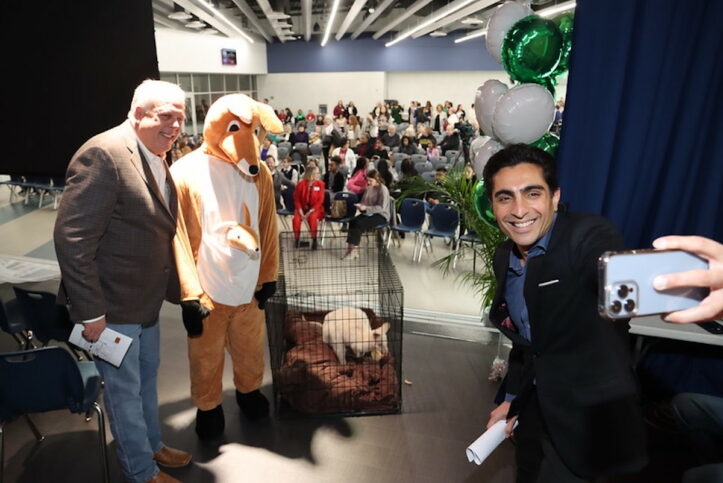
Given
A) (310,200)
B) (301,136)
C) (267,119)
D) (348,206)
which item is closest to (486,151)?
(267,119)

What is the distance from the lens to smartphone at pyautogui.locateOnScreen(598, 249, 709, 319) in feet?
2.57

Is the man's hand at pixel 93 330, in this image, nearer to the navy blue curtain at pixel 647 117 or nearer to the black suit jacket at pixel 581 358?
the black suit jacket at pixel 581 358

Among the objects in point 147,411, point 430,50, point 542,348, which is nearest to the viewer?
point 542,348

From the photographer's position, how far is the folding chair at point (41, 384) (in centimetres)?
216

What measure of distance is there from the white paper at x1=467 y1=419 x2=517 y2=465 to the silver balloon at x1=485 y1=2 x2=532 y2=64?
2.28 metres

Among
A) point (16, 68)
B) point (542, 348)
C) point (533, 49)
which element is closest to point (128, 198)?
point (542, 348)

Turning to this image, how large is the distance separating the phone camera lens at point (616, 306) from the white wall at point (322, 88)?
66.8 feet

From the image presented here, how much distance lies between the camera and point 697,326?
2.64 m

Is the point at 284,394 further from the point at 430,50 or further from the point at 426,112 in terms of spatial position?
the point at 430,50

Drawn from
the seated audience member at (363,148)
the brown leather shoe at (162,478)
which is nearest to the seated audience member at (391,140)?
the seated audience member at (363,148)

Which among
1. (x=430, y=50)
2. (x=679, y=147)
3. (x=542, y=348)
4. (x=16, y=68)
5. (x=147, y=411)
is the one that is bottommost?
(x=147, y=411)

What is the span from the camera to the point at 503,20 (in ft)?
9.97

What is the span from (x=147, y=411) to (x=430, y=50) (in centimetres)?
2045

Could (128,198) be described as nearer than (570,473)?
No
